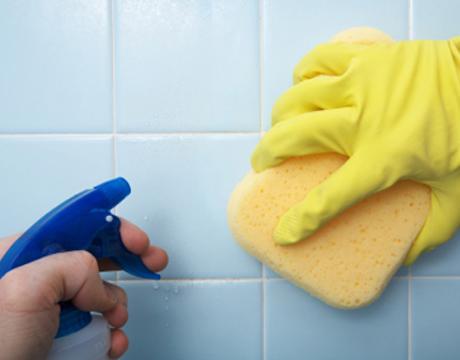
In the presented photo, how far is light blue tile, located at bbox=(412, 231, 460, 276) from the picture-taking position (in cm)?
60

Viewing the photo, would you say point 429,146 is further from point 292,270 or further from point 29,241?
point 29,241

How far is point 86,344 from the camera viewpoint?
43 cm

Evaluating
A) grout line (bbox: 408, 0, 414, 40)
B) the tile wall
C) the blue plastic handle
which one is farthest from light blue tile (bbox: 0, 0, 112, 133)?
grout line (bbox: 408, 0, 414, 40)

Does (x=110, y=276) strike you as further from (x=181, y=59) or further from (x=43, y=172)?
(x=181, y=59)

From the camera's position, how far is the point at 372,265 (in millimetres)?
527

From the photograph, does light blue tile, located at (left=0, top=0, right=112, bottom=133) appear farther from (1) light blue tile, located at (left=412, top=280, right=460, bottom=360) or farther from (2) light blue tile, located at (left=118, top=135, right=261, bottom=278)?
(1) light blue tile, located at (left=412, top=280, right=460, bottom=360)

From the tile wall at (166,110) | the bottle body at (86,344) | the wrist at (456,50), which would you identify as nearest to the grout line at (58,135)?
the tile wall at (166,110)

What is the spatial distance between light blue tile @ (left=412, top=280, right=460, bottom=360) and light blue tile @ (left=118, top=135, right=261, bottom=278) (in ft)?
0.90

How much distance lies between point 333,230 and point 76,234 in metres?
0.29

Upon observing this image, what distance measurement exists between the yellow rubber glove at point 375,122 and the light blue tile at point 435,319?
0.19m

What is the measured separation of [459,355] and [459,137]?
0.33 m

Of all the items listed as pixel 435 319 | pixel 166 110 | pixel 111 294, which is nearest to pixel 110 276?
pixel 111 294

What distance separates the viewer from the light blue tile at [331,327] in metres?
0.59

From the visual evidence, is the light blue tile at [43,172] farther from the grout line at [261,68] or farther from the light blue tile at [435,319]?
the light blue tile at [435,319]
